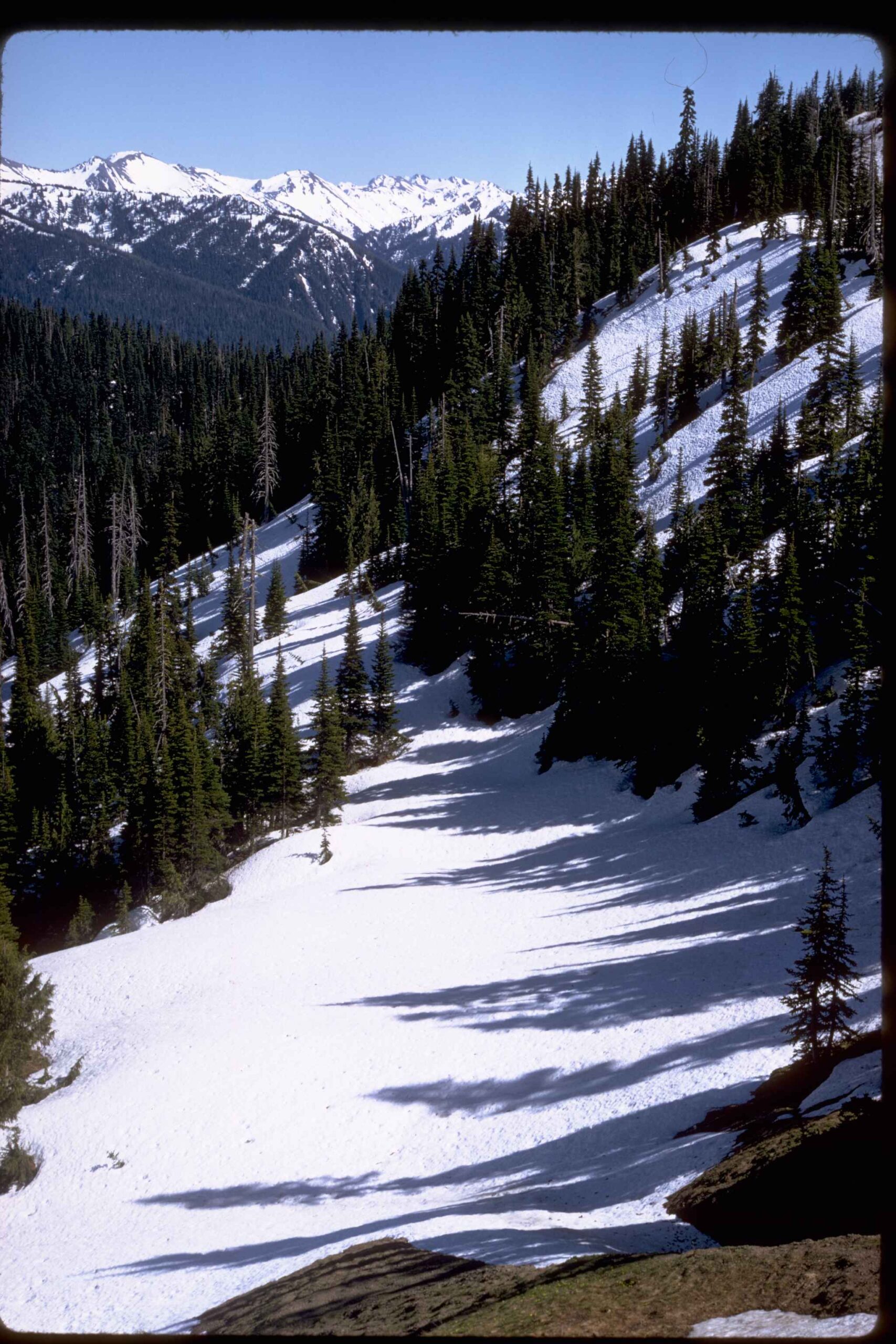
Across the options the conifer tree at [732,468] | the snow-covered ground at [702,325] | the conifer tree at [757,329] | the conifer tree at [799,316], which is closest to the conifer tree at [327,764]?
the conifer tree at [732,468]

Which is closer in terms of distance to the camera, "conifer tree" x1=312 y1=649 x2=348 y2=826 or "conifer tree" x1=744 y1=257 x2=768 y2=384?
"conifer tree" x1=312 y1=649 x2=348 y2=826

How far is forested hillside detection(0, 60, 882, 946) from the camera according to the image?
116 ft

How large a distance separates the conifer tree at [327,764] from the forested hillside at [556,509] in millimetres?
3211

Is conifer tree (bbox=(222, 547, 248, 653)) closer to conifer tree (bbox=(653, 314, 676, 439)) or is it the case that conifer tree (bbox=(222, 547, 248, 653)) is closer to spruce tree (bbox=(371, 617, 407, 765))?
spruce tree (bbox=(371, 617, 407, 765))

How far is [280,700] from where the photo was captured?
3934 cm

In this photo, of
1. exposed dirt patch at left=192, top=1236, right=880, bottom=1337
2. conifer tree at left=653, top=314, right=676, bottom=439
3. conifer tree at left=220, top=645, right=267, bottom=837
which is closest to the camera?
exposed dirt patch at left=192, top=1236, right=880, bottom=1337

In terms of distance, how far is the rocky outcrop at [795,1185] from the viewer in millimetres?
6832

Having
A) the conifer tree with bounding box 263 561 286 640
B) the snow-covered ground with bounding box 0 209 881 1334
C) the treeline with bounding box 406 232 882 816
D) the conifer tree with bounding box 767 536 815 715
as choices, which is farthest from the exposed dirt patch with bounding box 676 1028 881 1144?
the conifer tree with bounding box 263 561 286 640

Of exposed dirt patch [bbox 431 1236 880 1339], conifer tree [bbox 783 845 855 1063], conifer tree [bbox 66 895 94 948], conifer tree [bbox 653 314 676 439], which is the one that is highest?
conifer tree [bbox 653 314 676 439]

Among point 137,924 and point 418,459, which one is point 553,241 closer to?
point 418,459

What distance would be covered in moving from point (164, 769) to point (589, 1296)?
35.5 meters

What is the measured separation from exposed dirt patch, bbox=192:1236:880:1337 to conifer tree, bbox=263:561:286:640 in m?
53.1

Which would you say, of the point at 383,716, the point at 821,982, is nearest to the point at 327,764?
the point at 383,716

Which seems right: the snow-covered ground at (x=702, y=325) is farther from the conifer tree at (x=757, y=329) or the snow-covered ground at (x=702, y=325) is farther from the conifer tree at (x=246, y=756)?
the conifer tree at (x=246, y=756)
